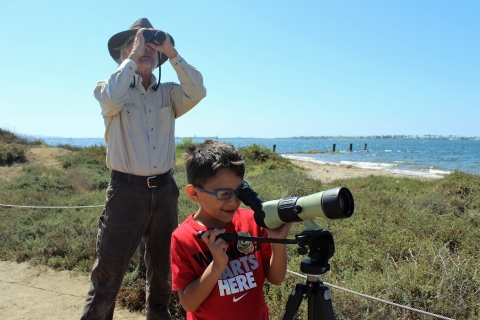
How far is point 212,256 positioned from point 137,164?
1135 millimetres

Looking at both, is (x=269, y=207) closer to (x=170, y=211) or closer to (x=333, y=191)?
(x=333, y=191)

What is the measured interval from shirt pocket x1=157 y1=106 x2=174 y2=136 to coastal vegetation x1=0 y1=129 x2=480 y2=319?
1.74 m

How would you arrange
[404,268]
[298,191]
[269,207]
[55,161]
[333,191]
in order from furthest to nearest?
[55,161] → [298,191] → [404,268] → [269,207] → [333,191]

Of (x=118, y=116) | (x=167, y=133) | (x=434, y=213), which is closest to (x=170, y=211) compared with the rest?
(x=167, y=133)

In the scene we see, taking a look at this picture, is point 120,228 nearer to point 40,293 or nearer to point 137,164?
point 137,164

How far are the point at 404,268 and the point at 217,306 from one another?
7.96 feet

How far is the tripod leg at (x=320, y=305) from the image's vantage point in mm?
1261

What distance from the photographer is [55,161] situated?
1712 cm

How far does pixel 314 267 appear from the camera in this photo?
122cm

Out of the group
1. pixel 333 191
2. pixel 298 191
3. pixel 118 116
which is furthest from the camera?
pixel 298 191

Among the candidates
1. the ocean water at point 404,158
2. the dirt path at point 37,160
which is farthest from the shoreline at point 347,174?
the dirt path at point 37,160

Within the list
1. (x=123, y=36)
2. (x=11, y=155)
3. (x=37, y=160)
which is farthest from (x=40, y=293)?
(x=37, y=160)

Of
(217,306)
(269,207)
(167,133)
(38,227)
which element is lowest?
(38,227)

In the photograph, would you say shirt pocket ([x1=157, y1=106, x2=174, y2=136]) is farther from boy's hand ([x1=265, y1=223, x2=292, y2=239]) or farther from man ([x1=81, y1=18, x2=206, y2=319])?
boy's hand ([x1=265, y1=223, x2=292, y2=239])
